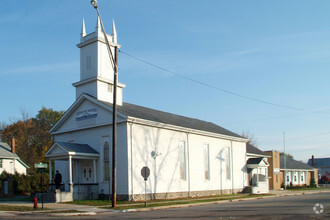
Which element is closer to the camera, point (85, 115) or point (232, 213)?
point (232, 213)

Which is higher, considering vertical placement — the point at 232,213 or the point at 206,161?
the point at 206,161

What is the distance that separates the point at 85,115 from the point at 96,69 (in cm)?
407

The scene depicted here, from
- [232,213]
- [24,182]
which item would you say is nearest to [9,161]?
[24,182]

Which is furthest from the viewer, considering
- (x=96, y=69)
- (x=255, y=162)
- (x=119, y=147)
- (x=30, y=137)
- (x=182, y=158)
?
(x=30, y=137)

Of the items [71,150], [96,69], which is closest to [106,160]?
[71,150]

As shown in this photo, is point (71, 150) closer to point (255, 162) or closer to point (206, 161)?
point (206, 161)

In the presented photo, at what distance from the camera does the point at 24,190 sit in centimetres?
4356

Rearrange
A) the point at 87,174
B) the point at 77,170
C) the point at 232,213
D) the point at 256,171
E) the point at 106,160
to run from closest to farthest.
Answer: the point at 232,213 < the point at 106,160 < the point at 87,174 < the point at 77,170 < the point at 256,171

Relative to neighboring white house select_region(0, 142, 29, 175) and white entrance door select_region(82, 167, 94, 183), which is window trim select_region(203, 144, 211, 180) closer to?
white entrance door select_region(82, 167, 94, 183)

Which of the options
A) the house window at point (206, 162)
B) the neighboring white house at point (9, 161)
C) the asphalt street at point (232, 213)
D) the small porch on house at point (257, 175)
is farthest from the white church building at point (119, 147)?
the neighboring white house at point (9, 161)

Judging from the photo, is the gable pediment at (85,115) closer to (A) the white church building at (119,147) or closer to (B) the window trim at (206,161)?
(A) the white church building at (119,147)

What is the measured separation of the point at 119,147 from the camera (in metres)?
28.6

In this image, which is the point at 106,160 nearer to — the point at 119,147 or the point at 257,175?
the point at 119,147

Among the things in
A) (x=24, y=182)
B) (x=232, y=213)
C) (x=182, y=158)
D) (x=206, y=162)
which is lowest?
(x=24, y=182)
